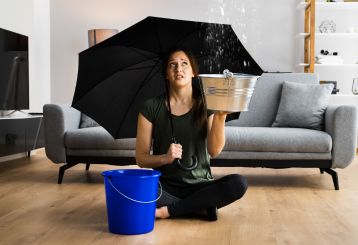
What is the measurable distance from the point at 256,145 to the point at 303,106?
64 centimetres

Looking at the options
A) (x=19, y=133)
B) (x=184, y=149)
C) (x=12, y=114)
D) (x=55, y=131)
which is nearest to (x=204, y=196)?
(x=184, y=149)

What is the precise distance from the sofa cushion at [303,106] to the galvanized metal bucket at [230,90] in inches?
80.1

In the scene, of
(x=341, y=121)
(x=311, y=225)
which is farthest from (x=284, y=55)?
(x=311, y=225)

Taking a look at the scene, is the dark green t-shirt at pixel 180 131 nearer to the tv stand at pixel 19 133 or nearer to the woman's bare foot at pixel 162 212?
the woman's bare foot at pixel 162 212

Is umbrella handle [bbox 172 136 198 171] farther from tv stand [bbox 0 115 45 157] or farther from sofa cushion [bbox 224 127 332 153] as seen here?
tv stand [bbox 0 115 45 157]

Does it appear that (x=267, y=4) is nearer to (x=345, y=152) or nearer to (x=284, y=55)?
(x=284, y=55)

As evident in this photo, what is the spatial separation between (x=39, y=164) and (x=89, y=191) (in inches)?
60.1

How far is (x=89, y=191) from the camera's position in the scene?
3.31 m

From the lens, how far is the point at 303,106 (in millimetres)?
3850

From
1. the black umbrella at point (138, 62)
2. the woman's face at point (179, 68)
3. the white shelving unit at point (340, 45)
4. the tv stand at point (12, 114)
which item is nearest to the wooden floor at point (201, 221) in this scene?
the black umbrella at point (138, 62)

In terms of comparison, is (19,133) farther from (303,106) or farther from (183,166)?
(183,166)

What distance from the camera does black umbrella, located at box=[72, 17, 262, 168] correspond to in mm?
2297

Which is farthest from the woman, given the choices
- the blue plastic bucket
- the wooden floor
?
the blue plastic bucket

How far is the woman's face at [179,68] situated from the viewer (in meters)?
2.29
